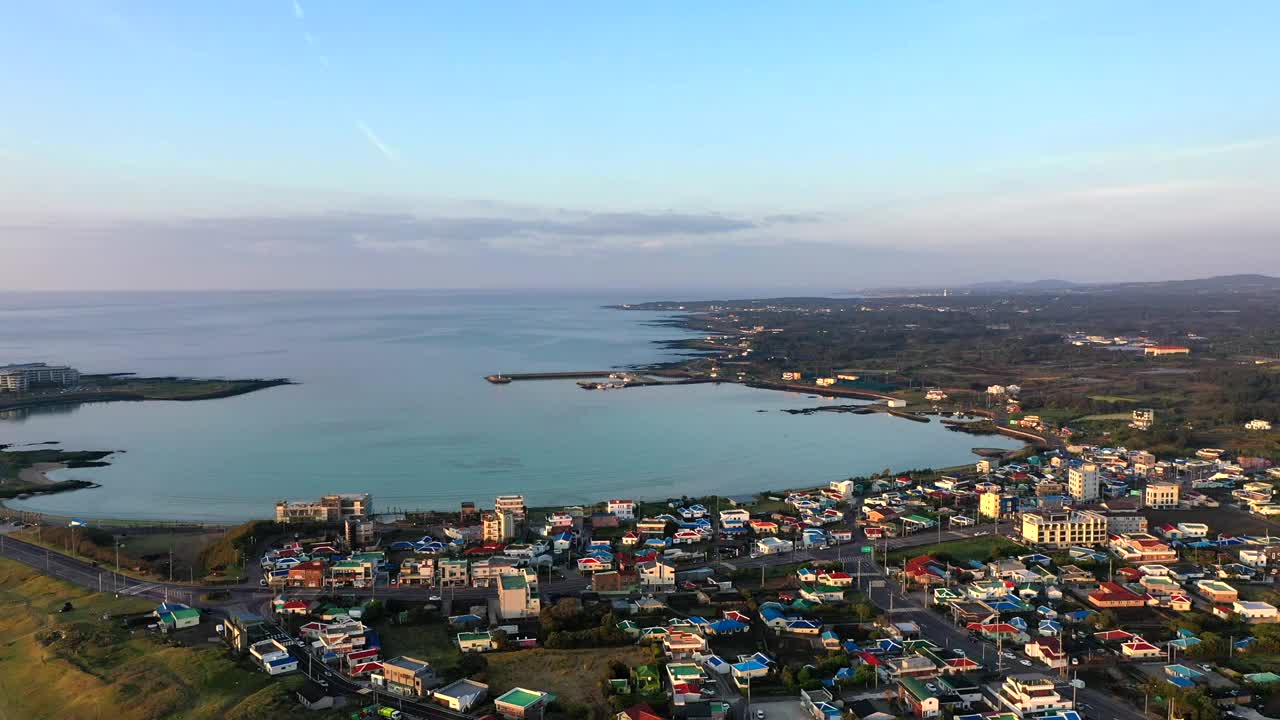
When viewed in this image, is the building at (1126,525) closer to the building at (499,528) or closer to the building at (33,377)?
the building at (499,528)

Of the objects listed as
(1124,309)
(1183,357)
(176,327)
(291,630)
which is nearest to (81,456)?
(291,630)

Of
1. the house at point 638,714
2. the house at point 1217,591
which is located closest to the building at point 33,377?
the house at point 638,714

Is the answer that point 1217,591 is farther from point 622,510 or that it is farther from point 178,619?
point 178,619

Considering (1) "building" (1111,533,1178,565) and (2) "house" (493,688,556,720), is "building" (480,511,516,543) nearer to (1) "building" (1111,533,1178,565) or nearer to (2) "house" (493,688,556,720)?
(2) "house" (493,688,556,720)

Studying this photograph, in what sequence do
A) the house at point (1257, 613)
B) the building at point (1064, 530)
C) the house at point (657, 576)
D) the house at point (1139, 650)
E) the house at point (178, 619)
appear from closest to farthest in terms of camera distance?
the house at point (1139, 650)
the house at point (178, 619)
the house at point (1257, 613)
the house at point (657, 576)
the building at point (1064, 530)

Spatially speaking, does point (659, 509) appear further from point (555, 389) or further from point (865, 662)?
point (555, 389)

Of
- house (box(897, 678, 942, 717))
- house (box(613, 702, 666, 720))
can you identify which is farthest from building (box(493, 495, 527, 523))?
house (box(897, 678, 942, 717))
